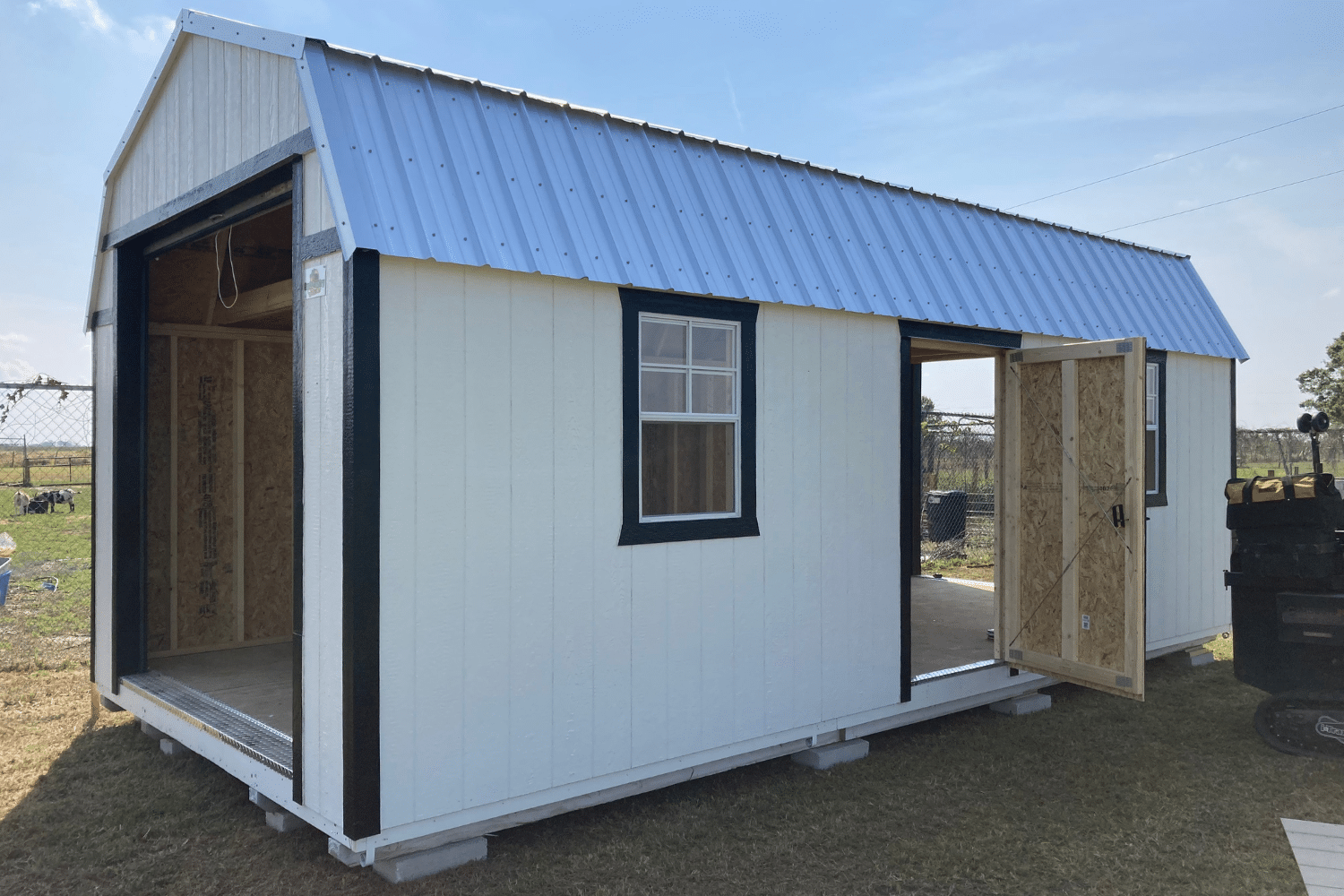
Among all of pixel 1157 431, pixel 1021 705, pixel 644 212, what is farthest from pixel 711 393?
pixel 1157 431

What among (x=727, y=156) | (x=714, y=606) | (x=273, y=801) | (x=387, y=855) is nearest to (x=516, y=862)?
(x=387, y=855)

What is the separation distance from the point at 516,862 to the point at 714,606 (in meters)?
1.51

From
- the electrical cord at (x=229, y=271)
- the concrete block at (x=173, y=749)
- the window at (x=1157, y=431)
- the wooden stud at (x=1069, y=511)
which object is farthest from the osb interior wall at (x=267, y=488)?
the window at (x=1157, y=431)

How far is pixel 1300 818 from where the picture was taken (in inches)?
190

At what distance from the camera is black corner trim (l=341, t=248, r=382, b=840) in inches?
147

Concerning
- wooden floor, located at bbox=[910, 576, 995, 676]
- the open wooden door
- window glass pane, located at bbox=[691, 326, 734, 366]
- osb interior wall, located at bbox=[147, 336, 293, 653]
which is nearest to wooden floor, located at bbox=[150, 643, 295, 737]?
osb interior wall, located at bbox=[147, 336, 293, 653]

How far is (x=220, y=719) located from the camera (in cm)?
489

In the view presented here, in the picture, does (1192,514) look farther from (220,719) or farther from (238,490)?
(238,490)

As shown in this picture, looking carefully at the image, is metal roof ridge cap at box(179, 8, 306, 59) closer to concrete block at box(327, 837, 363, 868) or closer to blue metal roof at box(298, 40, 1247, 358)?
blue metal roof at box(298, 40, 1247, 358)

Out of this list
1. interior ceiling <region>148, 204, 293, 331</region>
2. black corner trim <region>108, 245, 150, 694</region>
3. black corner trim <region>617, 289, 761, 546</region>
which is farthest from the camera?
interior ceiling <region>148, 204, 293, 331</region>

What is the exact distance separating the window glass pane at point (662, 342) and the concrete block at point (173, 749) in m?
3.51

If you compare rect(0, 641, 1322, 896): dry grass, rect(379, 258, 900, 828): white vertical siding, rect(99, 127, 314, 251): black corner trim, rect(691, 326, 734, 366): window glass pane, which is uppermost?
rect(99, 127, 314, 251): black corner trim

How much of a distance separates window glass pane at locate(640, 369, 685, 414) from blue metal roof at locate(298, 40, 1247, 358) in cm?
44

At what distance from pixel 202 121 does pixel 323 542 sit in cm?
254
